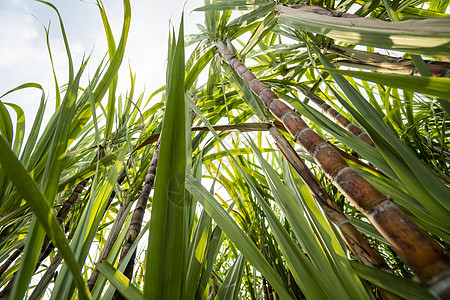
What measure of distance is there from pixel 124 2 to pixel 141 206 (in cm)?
47

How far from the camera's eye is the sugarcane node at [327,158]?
→ 12.7 inches

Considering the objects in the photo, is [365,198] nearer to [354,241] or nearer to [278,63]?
[354,241]

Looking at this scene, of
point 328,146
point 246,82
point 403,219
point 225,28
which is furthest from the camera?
point 225,28

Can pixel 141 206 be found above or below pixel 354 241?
above

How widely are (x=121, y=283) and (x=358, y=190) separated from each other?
0.31 meters

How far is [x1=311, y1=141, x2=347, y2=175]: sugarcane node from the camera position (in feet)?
1.06

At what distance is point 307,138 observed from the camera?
384mm

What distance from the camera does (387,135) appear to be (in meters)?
0.33

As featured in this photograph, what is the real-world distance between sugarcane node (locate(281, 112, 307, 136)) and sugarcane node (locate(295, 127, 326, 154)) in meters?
0.01

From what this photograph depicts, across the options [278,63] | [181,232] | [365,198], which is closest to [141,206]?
[181,232]

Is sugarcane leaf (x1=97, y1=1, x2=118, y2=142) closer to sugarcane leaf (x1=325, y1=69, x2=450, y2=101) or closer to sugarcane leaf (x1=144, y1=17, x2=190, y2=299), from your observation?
sugarcane leaf (x1=144, y1=17, x2=190, y2=299)

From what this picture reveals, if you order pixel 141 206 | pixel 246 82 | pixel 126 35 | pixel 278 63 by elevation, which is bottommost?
pixel 141 206

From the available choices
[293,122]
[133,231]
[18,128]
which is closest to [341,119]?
[293,122]

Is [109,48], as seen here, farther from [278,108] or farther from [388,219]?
[388,219]
